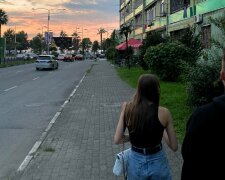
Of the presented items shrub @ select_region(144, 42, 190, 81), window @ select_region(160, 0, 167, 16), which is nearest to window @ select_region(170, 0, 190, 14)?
window @ select_region(160, 0, 167, 16)

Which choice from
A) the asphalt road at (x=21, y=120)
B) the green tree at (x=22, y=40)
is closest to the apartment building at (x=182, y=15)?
the asphalt road at (x=21, y=120)

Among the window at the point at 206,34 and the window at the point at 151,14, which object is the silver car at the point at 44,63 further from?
the window at the point at 206,34

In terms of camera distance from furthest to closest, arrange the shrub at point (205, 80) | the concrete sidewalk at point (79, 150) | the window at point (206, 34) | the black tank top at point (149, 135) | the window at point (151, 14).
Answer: the window at point (151, 14), the window at point (206, 34), the shrub at point (205, 80), the concrete sidewalk at point (79, 150), the black tank top at point (149, 135)

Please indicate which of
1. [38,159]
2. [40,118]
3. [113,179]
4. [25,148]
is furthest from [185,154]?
[40,118]

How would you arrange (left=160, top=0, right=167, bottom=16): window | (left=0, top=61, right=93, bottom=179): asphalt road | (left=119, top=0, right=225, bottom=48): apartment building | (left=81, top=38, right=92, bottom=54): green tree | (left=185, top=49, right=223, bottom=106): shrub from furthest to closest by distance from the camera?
(left=81, top=38, right=92, bottom=54): green tree → (left=160, top=0, right=167, bottom=16): window → (left=119, top=0, right=225, bottom=48): apartment building → (left=185, top=49, right=223, bottom=106): shrub → (left=0, top=61, right=93, bottom=179): asphalt road

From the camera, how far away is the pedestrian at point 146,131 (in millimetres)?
3865

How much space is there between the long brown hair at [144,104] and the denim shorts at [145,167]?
25 cm

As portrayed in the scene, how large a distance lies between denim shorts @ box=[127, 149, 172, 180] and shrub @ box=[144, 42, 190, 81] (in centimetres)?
1807

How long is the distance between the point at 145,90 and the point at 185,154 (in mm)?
1651

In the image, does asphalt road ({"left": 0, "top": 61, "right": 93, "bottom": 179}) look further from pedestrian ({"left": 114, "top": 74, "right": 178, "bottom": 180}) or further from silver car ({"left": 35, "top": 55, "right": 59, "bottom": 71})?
silver car ({"left": 35, "top": 55, "right": 59, "bottom": 71})

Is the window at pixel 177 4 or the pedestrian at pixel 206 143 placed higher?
the window at pixel 177 4

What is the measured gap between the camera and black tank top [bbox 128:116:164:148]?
385 centimetres

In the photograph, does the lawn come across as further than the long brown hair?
Yes

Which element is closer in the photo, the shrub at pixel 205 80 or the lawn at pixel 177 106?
the lawn at pixel 177 106
